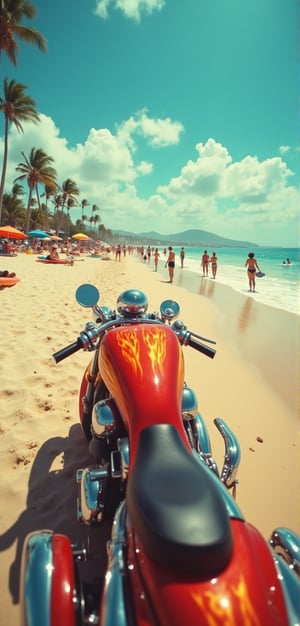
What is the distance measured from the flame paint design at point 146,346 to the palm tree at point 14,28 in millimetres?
22460

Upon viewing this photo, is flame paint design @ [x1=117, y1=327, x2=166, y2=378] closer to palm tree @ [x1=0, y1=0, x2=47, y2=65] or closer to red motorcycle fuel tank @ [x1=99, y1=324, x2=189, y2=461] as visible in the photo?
red motorcycle fuel tank @ [x1=99, y1=324, x2=189, y2=461]

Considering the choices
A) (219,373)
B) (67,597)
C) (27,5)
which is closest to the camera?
(67,597)

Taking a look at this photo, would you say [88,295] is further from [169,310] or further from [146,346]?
[146,346]

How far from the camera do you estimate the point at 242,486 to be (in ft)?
7.87

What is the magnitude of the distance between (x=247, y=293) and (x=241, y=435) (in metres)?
10.9

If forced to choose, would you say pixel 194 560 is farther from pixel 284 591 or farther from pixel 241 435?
pixel 241 435

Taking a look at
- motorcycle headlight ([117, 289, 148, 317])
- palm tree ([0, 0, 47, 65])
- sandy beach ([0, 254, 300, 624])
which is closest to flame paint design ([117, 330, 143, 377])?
motorcycle headlight ([117, 289, 148, 317])

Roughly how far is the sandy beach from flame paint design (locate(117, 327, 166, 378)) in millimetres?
1378

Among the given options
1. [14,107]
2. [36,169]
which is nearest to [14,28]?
[14,107]

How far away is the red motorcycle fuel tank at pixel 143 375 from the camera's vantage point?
1.25m

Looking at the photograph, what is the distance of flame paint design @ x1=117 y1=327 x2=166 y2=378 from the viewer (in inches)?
55.8

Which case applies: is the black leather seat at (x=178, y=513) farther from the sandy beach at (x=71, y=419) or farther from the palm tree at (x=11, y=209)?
the palm tree at (x=11, y=209)

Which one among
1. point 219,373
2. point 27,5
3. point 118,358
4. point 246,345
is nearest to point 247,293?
point 246,345

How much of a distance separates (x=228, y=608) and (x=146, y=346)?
1007mm
